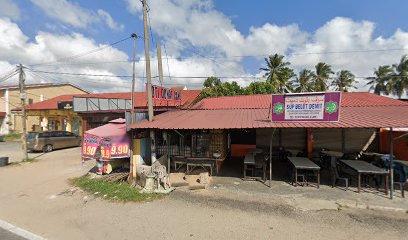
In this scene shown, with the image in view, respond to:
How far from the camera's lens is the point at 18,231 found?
5703mm

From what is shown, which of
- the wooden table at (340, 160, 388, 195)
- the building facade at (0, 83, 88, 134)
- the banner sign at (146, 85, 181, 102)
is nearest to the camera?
the wooden table at (340, 160, 388, 195)

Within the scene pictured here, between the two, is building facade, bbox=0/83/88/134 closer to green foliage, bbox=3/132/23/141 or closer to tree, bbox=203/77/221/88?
green foliage, bbox=3/132/23/141

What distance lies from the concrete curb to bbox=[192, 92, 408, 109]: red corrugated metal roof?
1039cm

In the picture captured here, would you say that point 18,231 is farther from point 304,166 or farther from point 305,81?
point 305,81

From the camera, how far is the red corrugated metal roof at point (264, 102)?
1269 centimetres

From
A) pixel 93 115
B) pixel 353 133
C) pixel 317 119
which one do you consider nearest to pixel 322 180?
pixel 317 119

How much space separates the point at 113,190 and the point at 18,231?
3180mm

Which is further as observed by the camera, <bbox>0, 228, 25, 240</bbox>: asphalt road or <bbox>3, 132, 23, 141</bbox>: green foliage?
<bbox>3, 132, 23, 141</bbox>: green foliage

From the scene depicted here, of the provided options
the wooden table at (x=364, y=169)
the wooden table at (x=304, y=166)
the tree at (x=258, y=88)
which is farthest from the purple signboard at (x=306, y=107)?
the tree at (x=258, y=88)

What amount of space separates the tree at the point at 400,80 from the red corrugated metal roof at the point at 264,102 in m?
29.8

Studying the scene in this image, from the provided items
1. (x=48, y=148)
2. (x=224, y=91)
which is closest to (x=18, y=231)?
(x=48, y=148)

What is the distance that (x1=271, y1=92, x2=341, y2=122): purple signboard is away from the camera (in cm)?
805

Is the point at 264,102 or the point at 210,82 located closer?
the point at 264,102

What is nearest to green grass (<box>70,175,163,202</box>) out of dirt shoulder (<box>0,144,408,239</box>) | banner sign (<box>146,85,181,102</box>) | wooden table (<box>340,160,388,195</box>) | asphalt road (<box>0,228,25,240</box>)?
dirt shoulder (<box>0,144,408,239</box>)
